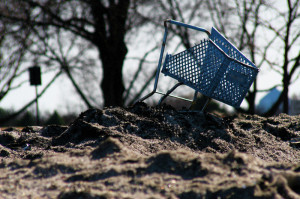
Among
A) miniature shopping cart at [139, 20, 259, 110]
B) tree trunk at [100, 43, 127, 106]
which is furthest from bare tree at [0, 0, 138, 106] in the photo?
miniature shopping cart at [139, 20, 259, 110]

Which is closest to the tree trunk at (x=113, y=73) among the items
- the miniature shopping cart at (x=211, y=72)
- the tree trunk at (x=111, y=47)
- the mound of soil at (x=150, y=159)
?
the tree trunk at (x=111, y=47)

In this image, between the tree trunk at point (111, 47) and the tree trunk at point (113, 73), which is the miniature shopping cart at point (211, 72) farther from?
the tree trunk at point (113, 73)

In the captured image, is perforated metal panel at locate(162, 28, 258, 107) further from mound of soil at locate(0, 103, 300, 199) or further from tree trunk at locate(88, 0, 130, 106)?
tree trunk at locate(88, 0, 130, 106)

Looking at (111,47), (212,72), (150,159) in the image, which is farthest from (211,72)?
(111,47)

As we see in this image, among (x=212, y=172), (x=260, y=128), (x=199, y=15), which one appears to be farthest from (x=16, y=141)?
(x=199, y=15)

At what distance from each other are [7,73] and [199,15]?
7.70 m

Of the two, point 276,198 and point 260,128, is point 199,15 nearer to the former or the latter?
point 260,128

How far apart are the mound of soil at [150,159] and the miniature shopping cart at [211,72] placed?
14.8 inches

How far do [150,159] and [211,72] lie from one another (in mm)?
2095

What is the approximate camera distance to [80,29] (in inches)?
504

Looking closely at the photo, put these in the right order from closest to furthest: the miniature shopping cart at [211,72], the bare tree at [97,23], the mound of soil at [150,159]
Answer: the mound of soil at [150,159] → the miniature shopping cart at [211,72] → the bare tree at [97,23]

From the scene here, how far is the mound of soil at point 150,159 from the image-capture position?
93.7 inches

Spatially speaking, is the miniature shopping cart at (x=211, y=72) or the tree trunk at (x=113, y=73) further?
the tree trunk at (x=113, y=73)

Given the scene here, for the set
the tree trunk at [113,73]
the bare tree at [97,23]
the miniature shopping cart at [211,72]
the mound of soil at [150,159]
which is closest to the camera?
the mound of soil at [150,159]
